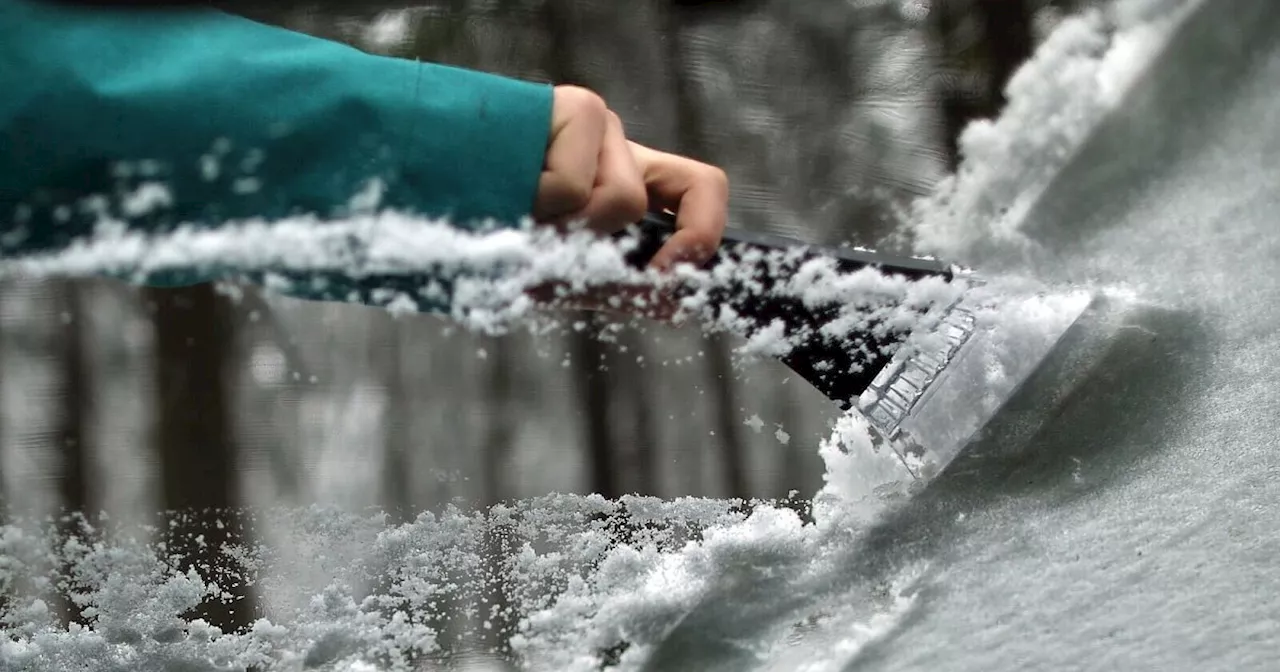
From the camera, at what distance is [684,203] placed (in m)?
0.42

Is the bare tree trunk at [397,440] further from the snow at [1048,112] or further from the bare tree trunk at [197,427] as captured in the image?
the snow at [1048,112]

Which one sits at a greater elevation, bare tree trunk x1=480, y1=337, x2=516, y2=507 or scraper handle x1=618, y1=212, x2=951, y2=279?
scraper handle x1=618, y1=212, x2=951, y2=279

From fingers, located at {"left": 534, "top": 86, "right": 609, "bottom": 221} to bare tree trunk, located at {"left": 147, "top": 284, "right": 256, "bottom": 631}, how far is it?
13cm

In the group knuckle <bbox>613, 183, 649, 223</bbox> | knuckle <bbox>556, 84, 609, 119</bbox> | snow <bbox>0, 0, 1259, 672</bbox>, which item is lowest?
snow <bbox>0, 0, 1259, 672</bbox>

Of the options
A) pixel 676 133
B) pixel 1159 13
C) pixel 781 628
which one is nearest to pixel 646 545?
pixel 781 628

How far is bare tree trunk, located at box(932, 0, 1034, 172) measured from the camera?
467 millimetres

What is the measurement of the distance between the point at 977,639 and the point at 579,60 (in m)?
0.28

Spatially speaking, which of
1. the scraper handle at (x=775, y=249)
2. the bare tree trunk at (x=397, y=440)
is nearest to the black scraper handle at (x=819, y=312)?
the scraper handle at (x=775, y=249)

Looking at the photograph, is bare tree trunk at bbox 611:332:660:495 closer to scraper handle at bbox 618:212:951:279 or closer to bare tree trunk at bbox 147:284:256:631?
scraper handle at bbox 618:212:951:279

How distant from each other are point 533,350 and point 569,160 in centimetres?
8

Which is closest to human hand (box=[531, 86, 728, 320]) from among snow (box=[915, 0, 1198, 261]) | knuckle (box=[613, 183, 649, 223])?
knuckle (box=[613, 183, 649, 223])

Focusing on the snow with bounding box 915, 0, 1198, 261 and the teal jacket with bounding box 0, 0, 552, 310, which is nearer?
the teal jacket with bounding box 0, 0, 552, 310

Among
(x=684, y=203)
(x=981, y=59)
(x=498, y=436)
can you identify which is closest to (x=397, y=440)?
(x=498, y=436)

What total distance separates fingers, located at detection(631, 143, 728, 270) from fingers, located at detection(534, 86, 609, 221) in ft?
0.09
